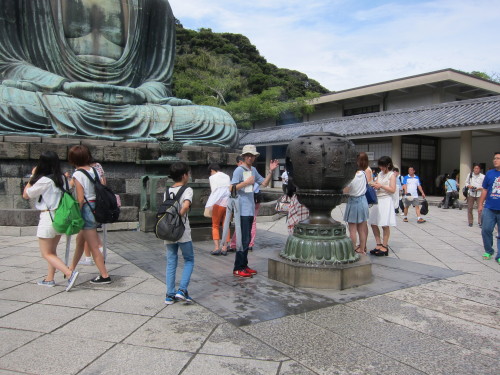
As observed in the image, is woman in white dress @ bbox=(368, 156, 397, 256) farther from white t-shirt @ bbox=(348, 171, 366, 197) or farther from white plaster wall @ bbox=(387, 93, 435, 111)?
white plaster wall @ bbox=(387, 93, 435, 111)

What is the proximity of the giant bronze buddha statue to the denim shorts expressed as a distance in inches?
201

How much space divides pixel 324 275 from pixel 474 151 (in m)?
17.1

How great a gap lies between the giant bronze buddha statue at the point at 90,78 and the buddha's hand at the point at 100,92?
0.8 inches

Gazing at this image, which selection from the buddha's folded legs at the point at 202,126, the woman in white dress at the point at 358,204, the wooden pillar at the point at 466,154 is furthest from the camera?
the wooden pillar at the point at 466,154

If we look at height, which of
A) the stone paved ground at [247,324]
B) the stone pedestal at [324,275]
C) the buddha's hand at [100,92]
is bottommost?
the stone paved ground at [247,324]

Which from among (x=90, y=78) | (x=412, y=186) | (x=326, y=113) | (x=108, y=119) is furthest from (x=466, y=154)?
(x=90, y=78)

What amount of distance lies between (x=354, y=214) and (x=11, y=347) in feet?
13.2

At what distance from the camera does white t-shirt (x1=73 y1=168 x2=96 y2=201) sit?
4074 millimetres

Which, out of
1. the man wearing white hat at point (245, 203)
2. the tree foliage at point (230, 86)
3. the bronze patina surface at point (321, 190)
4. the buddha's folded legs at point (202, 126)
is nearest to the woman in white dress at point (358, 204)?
the bronze patina surface at point (321, 190)

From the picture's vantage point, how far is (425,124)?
608 inches

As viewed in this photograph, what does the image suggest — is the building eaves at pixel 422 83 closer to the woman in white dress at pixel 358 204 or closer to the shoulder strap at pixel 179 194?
the woman in white dress at pixel 358 204

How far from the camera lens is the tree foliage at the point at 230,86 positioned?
929 inches

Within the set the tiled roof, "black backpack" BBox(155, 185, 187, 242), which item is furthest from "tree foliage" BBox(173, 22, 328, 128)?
"black backpack" BBox(155, 185, 187, 242)

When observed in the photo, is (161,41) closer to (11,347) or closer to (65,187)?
(65,187)
